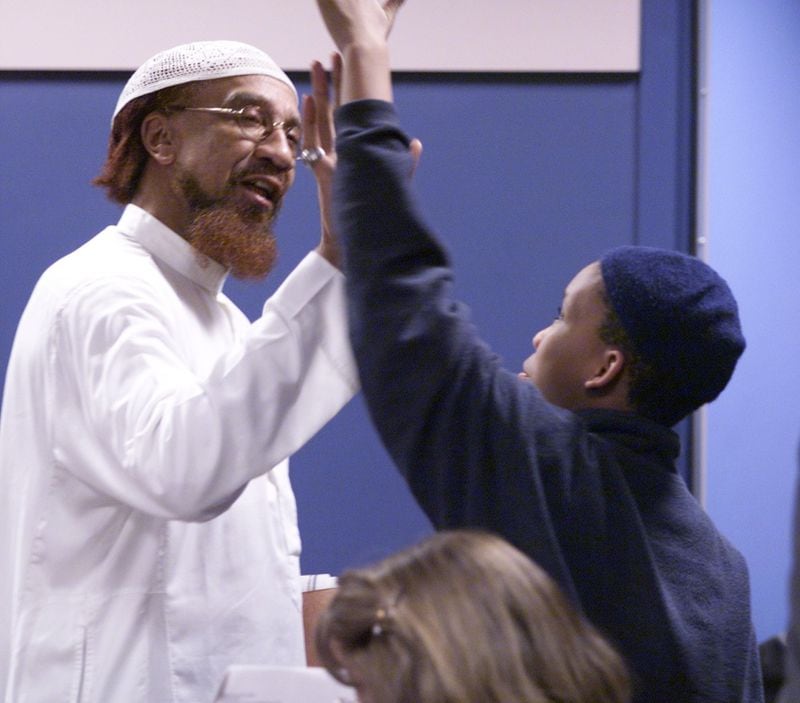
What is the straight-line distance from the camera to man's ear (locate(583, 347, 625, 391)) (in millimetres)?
1314

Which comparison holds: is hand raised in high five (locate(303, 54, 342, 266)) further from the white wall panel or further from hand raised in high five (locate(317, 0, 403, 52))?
the white wall panel

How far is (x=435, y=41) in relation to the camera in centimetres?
304

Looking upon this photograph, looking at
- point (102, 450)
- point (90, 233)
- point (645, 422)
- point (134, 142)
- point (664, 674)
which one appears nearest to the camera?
point (664, 674)

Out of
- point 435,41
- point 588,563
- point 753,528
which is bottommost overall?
point 753,528

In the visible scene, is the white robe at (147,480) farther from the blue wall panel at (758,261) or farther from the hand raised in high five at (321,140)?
the blue wall panel at (758,261)

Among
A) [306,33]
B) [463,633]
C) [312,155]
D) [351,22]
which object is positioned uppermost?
[306,33]

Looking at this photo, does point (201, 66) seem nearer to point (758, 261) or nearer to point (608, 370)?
point (608, 370)

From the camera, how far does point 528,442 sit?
1.15 metres

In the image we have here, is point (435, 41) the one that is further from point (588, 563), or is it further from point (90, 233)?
point (588, 563)

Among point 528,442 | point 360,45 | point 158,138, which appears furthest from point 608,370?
point 158,138

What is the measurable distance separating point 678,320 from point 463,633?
49 centimetres

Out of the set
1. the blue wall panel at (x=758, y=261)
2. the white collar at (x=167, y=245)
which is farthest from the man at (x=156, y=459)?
the blue wall panel at (x=758, y=261)

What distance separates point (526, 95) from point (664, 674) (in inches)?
82.6

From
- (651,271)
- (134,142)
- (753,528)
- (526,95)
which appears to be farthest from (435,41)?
(651,271)
